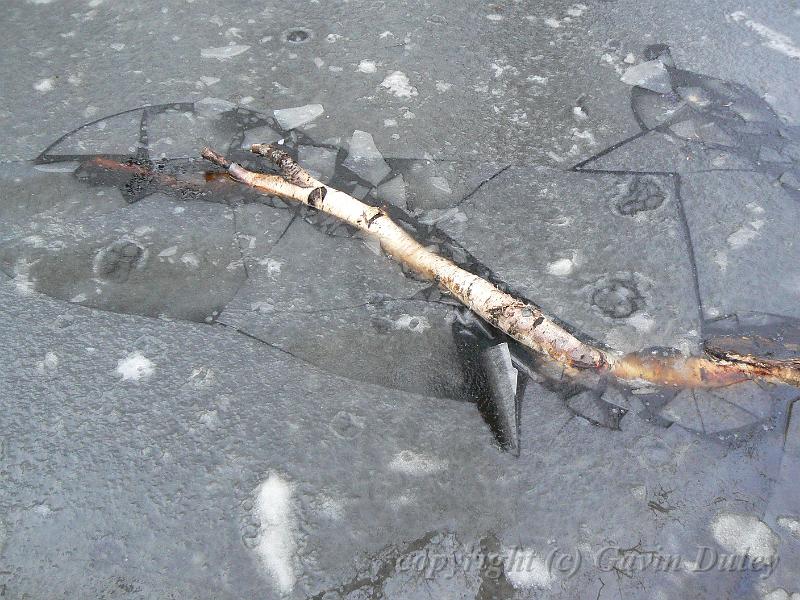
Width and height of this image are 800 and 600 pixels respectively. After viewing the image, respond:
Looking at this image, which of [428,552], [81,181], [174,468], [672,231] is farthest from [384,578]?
[81,181]

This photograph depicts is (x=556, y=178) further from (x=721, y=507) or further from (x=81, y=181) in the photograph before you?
(x=81, y=181)

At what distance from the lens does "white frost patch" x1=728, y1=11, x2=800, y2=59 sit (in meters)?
3.09

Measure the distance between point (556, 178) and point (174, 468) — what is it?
176 centimetres

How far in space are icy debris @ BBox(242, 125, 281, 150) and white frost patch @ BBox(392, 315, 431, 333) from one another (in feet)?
3.57

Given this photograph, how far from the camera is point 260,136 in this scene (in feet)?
8.84

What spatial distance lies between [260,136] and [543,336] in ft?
4.97

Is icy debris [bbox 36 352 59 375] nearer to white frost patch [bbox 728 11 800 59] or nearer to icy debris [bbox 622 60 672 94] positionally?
icy debris [bbox 622 60 672 94]

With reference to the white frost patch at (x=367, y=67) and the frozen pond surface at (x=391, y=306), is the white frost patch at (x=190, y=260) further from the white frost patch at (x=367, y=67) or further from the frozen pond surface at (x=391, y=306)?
the white frost patch at (x=367, y=67)

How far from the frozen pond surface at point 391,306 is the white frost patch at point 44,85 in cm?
3

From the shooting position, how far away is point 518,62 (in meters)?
3.09

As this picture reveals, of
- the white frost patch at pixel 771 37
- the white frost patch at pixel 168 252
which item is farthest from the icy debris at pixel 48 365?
the white frost patch at pixel 771 37

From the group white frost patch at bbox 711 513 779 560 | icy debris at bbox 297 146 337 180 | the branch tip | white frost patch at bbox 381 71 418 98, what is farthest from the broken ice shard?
white frost patch at bbox 381 71 418 98

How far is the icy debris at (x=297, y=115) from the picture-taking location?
9.04 ft

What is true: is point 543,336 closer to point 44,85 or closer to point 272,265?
point 272,265
